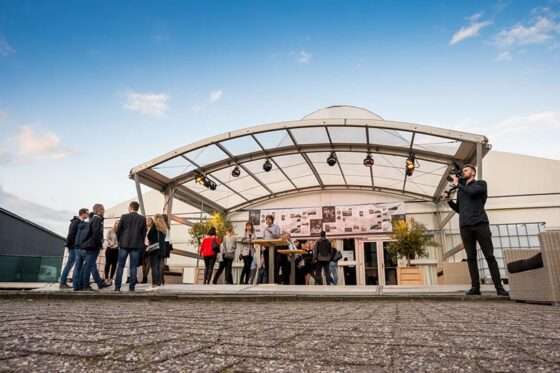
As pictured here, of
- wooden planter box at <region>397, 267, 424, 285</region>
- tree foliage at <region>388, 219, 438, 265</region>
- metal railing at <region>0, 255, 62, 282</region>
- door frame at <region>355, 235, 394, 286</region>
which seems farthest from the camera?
door frame at <region>355, 235, 394, 286</region>

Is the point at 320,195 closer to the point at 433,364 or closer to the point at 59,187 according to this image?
the point at 59,187

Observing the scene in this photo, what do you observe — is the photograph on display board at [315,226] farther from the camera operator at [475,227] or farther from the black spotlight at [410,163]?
the camera operator at [475,227]

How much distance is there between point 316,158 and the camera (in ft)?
41.2

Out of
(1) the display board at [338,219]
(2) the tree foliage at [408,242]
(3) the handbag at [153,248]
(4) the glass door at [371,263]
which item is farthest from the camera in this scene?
(4) the glass door at [371,263]

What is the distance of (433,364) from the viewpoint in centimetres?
106

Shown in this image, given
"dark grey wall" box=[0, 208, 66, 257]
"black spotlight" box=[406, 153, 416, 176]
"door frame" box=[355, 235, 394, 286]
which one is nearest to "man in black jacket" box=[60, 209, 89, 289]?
"black spotlight" box=[406, 153, 416, 176]

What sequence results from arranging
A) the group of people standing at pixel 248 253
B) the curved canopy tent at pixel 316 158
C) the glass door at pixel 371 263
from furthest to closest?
the glass door at pixel 371 263, the curved canopy tent at pixel 316 158, the group of people standing at pixel 248 253

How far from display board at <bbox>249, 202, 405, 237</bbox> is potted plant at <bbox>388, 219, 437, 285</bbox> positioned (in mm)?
1499

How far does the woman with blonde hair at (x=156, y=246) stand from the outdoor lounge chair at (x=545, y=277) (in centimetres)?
640

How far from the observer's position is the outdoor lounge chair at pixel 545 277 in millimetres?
3758

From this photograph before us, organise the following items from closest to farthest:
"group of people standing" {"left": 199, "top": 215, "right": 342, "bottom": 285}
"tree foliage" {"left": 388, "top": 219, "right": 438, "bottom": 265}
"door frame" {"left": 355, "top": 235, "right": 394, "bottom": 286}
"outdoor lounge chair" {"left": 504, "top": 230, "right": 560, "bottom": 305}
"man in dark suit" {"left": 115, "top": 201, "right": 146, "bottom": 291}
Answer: "outdoor lounge chair" {"left": 504, "top": 230, "right": 560, "bottom": 305} < "man in dark suit" {"left": 115, "top": 201, "right": 146, "bottom": 291} < "group of people standing" {"left": 199, "top": 215, "right": 342, "bottom": 285} < "tree foliage" {"left": 388, "top": 219, "right": 438, "bottom": 265} < "door frame" {"left": 355, "top": 235, "right": 394, "bottom": 286}

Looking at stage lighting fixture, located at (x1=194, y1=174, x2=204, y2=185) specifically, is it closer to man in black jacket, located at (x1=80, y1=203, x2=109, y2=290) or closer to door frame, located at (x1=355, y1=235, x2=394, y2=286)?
man in black jacket, located at (x1=80, y1=203, x2=109, y2=290)

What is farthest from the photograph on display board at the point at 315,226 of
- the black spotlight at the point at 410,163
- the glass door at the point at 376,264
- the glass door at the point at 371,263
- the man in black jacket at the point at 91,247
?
the man in black jacket at the point at 91,247

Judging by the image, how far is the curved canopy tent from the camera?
9.54 meters
